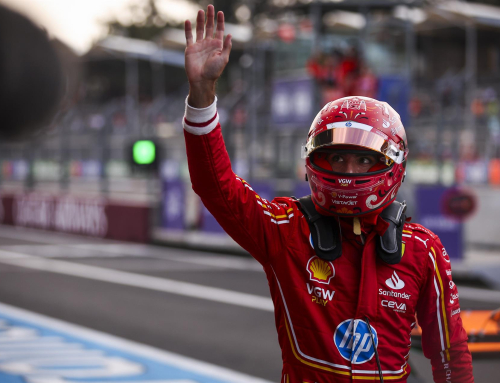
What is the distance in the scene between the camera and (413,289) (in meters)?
2.29

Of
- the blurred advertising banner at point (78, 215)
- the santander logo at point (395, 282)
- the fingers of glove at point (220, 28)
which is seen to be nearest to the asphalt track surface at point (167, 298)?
the santander logo at point (395, 282)

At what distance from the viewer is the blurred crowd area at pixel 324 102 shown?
52.4 ft

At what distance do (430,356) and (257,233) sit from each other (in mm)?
760

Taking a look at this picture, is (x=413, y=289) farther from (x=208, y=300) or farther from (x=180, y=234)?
(x=180, y=234)

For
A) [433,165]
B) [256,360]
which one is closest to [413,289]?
[256,360]

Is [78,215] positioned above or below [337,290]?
below

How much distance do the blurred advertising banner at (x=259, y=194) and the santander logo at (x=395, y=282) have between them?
12.3 metres

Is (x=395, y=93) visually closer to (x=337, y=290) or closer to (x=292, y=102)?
(x=292, y=102)

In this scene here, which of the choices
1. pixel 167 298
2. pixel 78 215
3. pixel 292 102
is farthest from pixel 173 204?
pixel 167 298

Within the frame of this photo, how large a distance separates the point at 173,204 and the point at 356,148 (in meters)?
14.8

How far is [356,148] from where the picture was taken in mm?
2332

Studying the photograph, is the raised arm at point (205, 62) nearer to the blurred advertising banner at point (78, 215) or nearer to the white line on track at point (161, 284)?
the white line on track at point (161, 284)

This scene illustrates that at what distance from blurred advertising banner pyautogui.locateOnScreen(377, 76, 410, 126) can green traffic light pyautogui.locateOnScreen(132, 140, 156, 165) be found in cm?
552

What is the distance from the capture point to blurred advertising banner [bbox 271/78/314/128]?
16.9 metres
